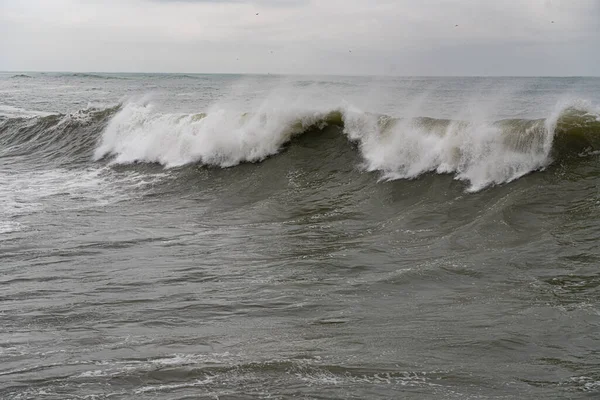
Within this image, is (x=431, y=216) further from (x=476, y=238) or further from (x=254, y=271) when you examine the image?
(x=254, y=271)

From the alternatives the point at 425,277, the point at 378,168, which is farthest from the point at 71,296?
the point at 378,168

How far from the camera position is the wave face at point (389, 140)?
10.1m

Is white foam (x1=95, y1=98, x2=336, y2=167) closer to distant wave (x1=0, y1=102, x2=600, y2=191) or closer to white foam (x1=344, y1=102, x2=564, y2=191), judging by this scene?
distant wave (x1=0, y1=102, x2=600, y2=191)

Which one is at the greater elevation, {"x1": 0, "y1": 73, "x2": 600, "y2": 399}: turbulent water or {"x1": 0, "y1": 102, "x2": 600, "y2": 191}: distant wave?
{"x1": 0, "y1": 102, "x2": 600, "y2": 191}: distant wave

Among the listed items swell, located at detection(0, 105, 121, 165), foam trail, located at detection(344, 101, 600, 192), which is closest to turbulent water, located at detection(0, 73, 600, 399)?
foam trail, located at detection(344, 101, 600, 192)

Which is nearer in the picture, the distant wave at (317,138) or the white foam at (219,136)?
the distant wave at (317,138)

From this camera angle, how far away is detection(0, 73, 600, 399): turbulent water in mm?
4477

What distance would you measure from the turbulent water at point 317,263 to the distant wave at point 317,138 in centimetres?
5

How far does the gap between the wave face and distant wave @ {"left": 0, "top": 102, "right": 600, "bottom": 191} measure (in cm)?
2

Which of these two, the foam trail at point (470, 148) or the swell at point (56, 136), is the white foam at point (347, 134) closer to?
the foam trail at point (470, 148)

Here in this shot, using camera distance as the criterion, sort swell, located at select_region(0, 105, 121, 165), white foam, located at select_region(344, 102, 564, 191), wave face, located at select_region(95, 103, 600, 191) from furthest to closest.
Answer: swell, located at select_region(0, 105, 121, 165) < wave face, located at select_region(95, 103, 600, 191) < white foam, located at select_region(344, 102, 564, 191)

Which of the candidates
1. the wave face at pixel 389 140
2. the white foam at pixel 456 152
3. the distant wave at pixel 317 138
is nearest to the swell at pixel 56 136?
the distant wave at pixel 317 138

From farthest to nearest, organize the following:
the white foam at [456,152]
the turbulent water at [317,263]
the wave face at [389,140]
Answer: the wave face at [389,140] → the white foam at [456,152] → the turbulent water at [317,263]

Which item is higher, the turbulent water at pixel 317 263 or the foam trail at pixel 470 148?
the foam trail at pixel 470 148
